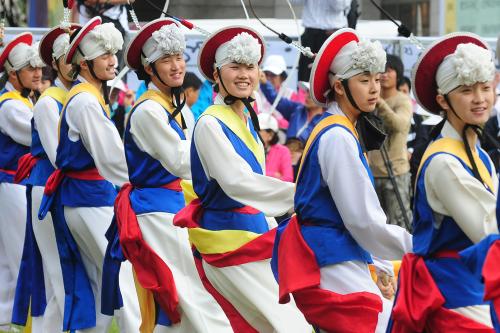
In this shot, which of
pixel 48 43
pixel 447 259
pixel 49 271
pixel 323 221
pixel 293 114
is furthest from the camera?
pixel 293 114

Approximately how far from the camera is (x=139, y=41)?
783cm

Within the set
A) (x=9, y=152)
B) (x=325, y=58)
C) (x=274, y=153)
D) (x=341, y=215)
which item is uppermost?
(x=325, y=58)

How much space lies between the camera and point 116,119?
12.0 m

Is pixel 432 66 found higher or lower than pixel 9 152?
higher

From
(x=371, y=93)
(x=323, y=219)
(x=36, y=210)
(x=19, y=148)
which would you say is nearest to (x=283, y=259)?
(x=323, y=219)

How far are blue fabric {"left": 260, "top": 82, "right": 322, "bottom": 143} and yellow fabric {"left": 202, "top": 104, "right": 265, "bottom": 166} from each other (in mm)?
4452

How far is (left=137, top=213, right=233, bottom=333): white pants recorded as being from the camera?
7199 millimetres

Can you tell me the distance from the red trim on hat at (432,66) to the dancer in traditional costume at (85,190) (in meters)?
2.88

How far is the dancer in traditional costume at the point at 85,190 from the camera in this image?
8.08 meters

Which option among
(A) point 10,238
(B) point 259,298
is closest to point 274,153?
(A) point 10,238

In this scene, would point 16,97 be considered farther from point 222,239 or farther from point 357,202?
point 357,202

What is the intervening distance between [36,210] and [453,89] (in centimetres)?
407

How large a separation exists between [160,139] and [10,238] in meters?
2.87

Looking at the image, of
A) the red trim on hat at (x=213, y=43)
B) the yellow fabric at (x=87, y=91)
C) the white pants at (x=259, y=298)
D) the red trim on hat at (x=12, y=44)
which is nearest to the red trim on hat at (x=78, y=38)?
the yellow fabric at (x=87, y=91)
